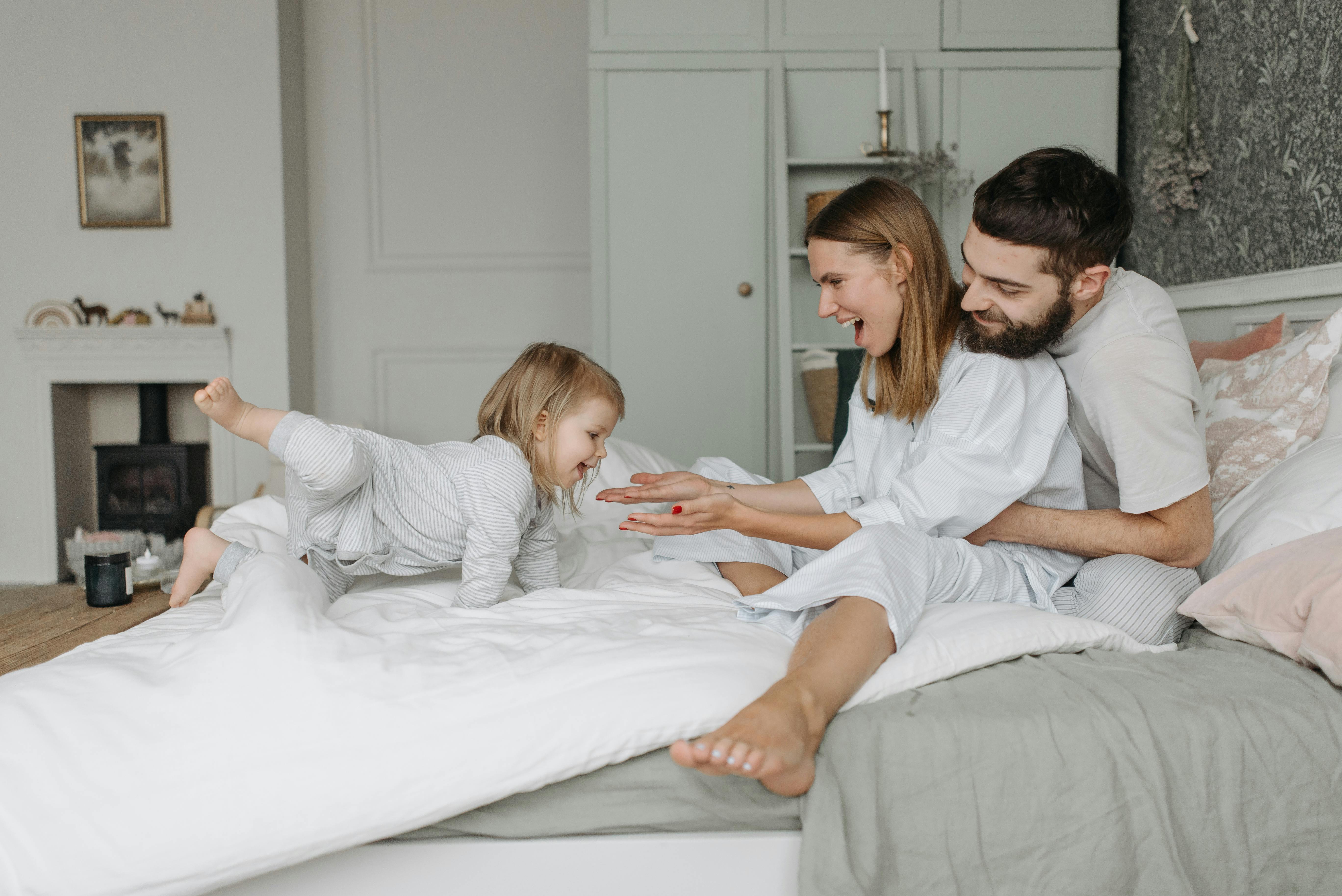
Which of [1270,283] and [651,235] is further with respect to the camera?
[651,235]

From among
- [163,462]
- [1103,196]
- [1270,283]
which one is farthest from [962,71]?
[163,462]

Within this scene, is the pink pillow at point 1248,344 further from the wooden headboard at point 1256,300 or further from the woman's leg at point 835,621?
the woman's leg at point 835,621

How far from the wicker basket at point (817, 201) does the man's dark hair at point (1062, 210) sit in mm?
1653

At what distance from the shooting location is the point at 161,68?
3746mm

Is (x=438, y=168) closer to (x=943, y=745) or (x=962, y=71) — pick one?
(x=962, y=71)

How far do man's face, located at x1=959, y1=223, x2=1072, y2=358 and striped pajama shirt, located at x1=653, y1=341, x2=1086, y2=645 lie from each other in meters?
0.03

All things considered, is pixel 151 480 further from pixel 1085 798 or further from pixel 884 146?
pixel 1085 798

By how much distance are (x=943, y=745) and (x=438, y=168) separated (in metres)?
3.65

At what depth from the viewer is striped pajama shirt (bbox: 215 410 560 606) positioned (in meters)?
1.44

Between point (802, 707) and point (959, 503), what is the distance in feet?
1.70

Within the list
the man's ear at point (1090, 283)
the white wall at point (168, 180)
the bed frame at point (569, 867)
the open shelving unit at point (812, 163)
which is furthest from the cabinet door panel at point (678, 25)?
the bed frame at point (569, 867)

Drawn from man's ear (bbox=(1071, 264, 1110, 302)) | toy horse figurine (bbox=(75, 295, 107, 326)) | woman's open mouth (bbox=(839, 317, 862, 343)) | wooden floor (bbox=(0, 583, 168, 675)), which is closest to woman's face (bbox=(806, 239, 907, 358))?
woman's open mouth (bbox=(839, 317, 862, 343))

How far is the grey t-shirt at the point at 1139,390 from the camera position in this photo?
1.36m

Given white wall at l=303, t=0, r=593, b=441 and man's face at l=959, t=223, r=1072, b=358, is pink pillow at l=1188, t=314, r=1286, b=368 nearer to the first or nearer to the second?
man's face at l=959, t=223, r=1072, b=358
